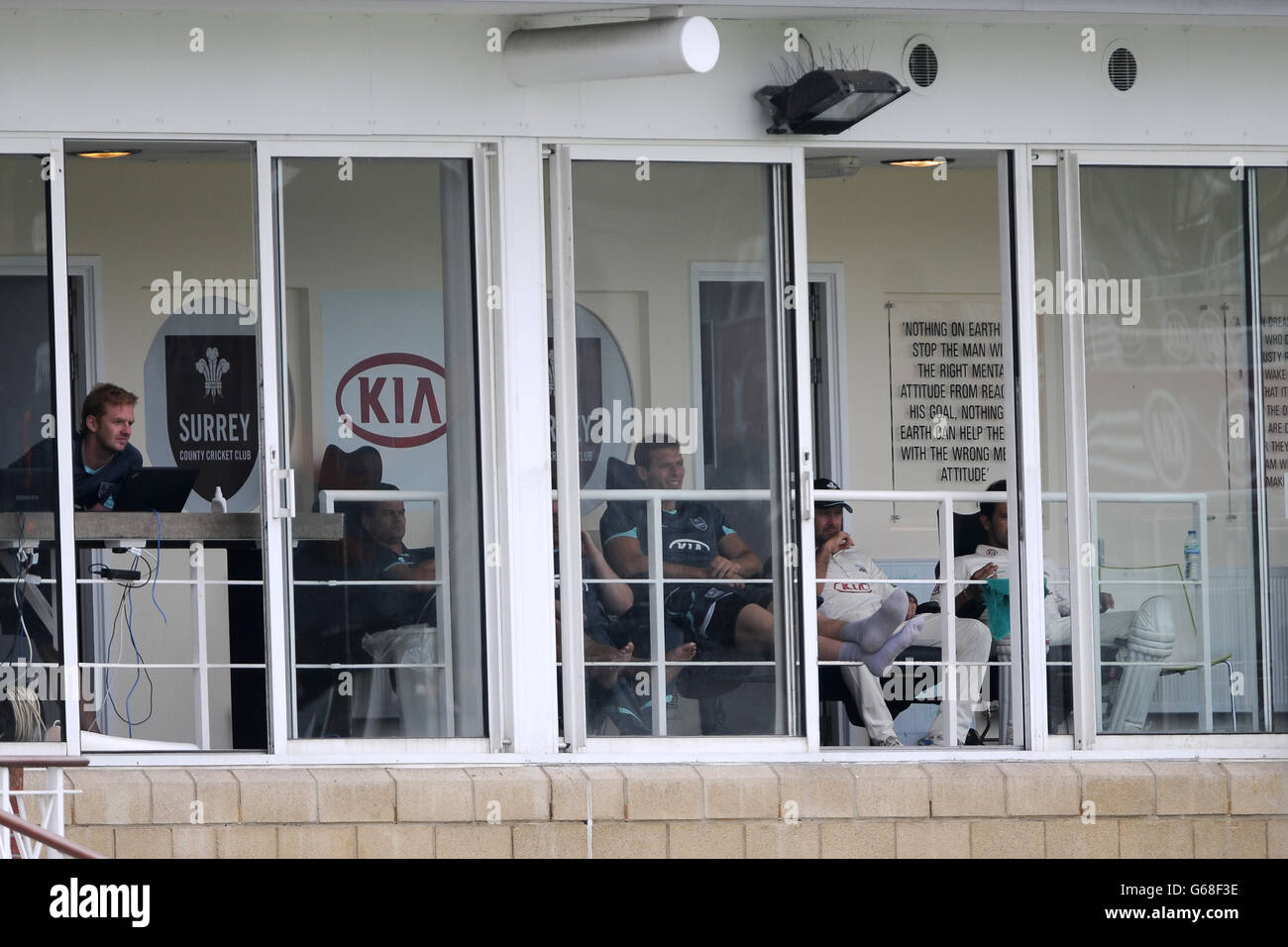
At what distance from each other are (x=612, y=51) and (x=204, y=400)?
10.4 feet

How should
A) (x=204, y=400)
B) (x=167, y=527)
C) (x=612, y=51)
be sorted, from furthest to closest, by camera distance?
(x=204, y=400)
(x=167, y=527)
(x=612, y=51)

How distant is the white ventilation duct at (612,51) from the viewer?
5398mm

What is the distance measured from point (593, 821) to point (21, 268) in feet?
8.29

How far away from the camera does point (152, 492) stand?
6086 millimetres

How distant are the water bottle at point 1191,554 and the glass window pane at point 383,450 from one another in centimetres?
245

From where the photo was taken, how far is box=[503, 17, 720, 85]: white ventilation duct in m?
5.40

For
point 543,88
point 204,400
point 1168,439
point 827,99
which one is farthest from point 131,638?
point 1168,439

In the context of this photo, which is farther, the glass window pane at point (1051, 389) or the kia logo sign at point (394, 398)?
the glass window pane at point (1051, 389)

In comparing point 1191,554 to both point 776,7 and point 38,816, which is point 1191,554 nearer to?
point 776,7

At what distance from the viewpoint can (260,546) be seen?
233 inches

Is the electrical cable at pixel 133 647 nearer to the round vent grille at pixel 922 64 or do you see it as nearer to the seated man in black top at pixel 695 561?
the seated man in black top at pixel 695 561

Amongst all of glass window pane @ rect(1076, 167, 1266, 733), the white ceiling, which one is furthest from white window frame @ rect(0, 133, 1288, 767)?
glass window pane @ rect(1076, 167, 1266, 733)

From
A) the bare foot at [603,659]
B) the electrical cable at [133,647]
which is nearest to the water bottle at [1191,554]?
the bare foot at [603,659]
